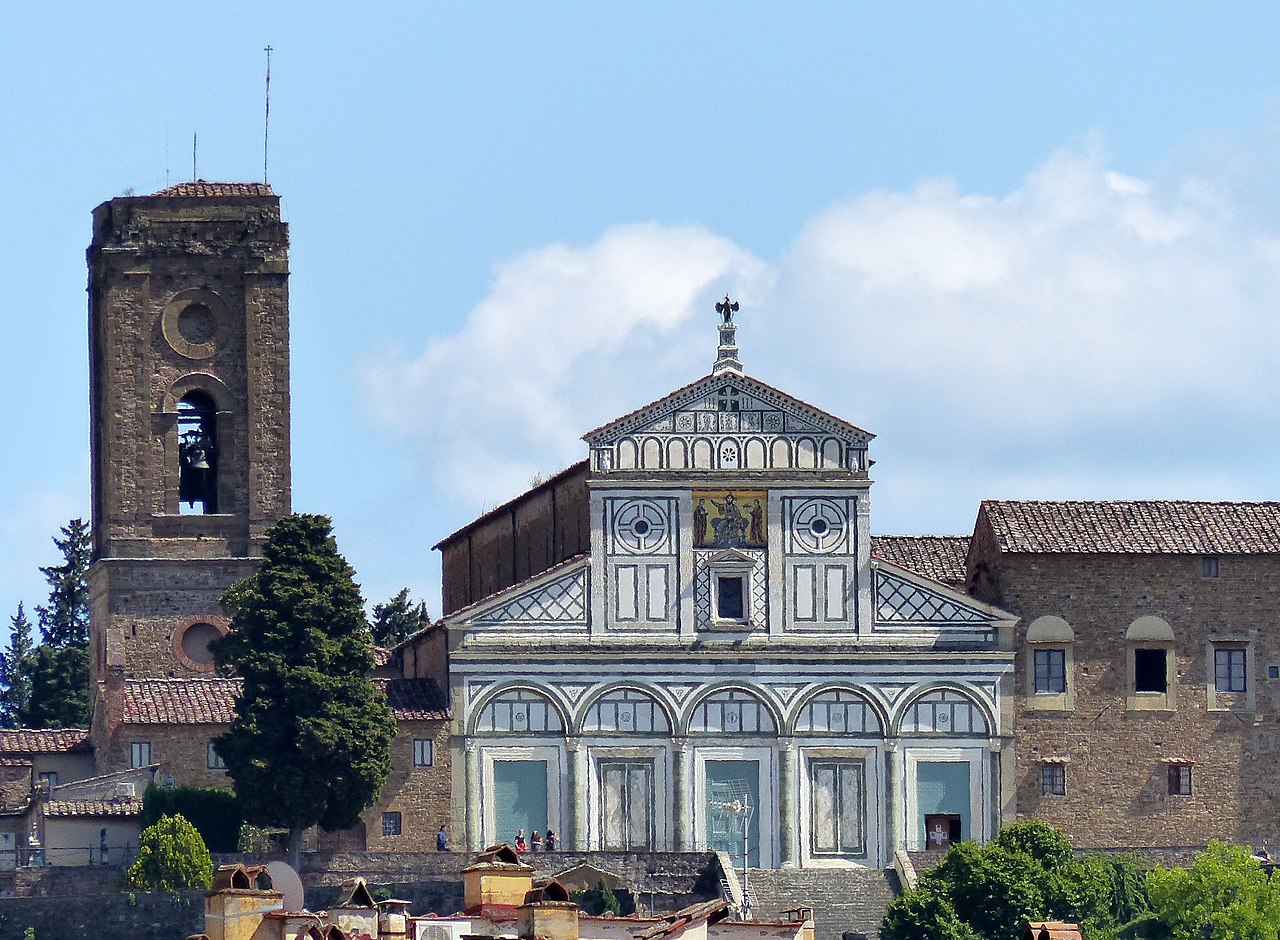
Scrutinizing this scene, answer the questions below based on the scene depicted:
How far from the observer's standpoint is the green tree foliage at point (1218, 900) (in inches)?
3098

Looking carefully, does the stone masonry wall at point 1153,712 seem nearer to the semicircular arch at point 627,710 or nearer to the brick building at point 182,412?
the semicircular arch at point 627,710

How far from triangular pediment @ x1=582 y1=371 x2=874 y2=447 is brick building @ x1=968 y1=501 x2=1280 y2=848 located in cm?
470

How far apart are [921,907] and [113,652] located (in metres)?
24.1

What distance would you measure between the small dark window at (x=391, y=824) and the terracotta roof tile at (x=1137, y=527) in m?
13.5

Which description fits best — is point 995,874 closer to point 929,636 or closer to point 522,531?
point 929,636

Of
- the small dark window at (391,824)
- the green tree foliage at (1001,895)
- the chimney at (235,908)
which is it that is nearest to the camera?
the chimney at (235,908)

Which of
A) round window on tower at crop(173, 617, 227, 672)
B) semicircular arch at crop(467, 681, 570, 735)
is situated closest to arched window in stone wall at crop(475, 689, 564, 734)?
semicircular arch at crop(467, 681, 570, 735)

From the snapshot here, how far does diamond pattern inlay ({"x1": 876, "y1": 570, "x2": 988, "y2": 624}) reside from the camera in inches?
3420

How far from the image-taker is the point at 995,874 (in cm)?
7806

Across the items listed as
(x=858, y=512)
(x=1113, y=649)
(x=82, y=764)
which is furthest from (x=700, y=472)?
(x=82, y=764)

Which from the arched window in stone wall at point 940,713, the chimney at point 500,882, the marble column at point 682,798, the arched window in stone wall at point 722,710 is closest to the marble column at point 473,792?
the marble column at point 682,798

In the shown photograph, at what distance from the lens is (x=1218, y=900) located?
7969cm

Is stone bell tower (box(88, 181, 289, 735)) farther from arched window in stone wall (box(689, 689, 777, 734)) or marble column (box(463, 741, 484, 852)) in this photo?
arched window in stone wall (box(689, 689, 777, 734))

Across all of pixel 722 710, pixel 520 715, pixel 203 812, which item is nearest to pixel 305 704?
pixel 203 812
